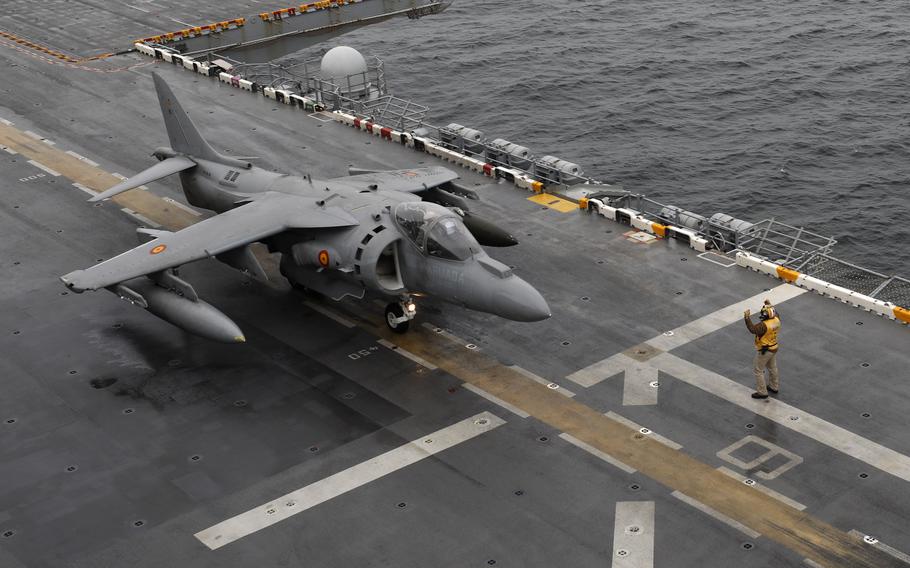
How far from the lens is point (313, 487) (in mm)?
24938

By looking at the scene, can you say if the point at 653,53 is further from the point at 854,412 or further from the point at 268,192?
the point at 854,412

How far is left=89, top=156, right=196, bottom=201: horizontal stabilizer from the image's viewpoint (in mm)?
35688

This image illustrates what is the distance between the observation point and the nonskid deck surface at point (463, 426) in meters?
23.2

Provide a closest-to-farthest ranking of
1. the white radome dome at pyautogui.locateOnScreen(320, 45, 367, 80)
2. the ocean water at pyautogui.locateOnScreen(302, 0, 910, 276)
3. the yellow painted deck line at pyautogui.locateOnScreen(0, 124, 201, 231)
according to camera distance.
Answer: the yellow painted deck line at pyautogui.locateOnScreen(0, 124, 201, 231) → the ocean water at pyautogui.locateOnScreen(302, 0, 910, 276) → the white radome dome at pyautogui.locateOnScreen(320, 45, 367, 80)

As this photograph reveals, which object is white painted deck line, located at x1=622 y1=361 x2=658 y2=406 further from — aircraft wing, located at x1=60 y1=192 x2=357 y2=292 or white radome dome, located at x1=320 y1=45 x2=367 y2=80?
white radome dome, located at x1=320 y1=45 x2=367 y2=80

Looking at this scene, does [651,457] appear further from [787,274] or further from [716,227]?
[716,227]

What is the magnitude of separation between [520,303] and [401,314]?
14.4 feet

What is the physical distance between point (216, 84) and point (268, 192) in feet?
71.0

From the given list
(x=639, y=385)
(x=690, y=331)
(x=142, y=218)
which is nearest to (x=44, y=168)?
(x=142, y=218)

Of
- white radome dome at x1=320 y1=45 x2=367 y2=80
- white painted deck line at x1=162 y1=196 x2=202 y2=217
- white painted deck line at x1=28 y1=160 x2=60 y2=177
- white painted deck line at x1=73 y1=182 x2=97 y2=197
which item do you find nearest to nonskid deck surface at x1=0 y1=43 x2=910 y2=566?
white painted deck line at x1=162 y1=196 x2=202 y2=217

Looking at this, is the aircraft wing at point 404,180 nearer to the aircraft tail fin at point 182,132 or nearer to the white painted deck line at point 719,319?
the aircraft tail fin at point 182,132

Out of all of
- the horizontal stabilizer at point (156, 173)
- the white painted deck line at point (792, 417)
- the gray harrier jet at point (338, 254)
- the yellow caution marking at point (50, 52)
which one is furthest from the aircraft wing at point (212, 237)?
the yellow caution marking at point (50, 52)

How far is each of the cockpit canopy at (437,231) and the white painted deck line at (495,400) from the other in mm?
3327

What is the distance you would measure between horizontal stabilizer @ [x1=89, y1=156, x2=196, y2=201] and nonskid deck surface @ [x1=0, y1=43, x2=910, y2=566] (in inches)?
92.7
